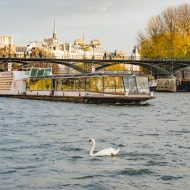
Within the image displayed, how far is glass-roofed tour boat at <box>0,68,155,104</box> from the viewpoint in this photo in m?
48.2

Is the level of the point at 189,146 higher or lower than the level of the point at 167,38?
lower

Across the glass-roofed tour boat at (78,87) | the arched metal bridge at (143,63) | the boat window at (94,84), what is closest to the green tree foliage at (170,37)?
the arched metal bridge at (143,63)

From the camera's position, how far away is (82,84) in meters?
52.4

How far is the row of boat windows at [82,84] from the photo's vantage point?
161ft

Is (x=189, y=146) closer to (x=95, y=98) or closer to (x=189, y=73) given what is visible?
(x=95, y=98)

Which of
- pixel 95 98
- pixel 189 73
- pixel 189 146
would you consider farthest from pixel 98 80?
pixel 189 73

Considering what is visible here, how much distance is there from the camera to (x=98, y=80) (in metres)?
50.7

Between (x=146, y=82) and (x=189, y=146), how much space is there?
2787 centimetres

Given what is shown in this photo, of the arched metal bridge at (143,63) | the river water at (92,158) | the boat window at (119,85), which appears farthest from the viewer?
the arched metal bridge at (143,63)

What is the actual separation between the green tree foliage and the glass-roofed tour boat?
35.6 meters

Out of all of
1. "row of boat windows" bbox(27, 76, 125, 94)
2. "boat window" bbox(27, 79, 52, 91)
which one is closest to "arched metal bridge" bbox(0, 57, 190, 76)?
"boat window" bbox(27, 79, 52, 91)

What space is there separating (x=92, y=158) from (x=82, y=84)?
110ft

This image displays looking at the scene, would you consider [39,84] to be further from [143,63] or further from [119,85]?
[143,63]

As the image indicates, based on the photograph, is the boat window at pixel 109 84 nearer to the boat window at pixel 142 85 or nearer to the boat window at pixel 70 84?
the boat window at pixel 142 85
